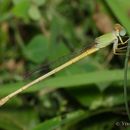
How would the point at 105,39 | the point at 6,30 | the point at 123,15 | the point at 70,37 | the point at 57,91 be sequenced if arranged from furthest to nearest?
the point at 6,30, the point at 70,37, the point at 57,91, the point at 123,15, the point at 105,39

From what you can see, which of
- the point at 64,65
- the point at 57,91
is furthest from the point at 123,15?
the point at 57,91

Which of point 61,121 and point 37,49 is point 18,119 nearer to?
point 61,121

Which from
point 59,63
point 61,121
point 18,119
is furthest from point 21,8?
point 61,121

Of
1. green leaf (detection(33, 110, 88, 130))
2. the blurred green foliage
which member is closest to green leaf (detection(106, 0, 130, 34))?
the blurred green foliage

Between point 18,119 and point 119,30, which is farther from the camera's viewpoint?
point 18,119

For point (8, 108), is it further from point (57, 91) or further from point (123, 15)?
point (123, 15)

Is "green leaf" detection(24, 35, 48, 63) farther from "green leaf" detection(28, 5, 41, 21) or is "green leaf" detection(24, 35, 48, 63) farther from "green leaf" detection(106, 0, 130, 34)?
"green leaf" detection(106, 0, 130, 34)

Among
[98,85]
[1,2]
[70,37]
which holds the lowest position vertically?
[98,85]
